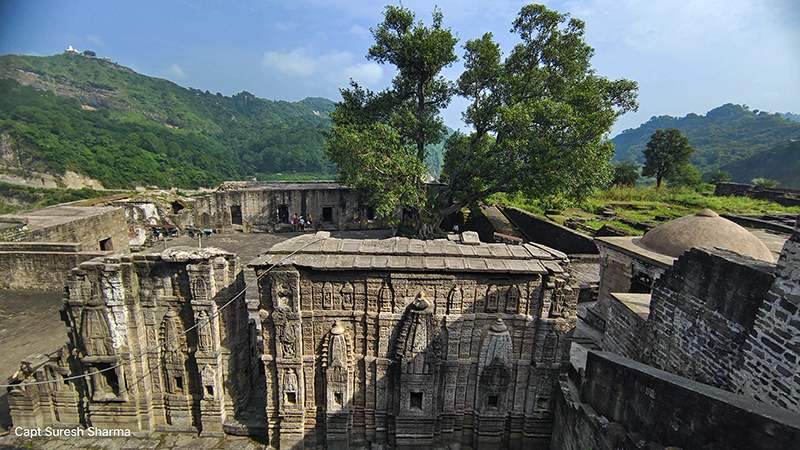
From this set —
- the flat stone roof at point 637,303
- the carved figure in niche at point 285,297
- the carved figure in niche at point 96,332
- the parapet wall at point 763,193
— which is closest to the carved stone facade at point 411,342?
the carved figure in niche at point 285,297

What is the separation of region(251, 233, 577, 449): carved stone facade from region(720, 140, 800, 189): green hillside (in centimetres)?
8050

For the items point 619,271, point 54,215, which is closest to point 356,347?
point 619,271

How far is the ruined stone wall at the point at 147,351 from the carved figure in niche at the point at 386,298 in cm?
349

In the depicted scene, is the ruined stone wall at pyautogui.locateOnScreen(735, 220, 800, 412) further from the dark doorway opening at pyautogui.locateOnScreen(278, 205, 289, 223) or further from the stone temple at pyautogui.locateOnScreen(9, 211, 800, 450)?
the dark doorway opening at pyautogui.locateOnScreen(278, 205, 289, 223)

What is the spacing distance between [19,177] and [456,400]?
219 feet

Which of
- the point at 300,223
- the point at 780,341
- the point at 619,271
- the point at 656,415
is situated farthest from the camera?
the point at 300,223

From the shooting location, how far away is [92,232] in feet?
56.5

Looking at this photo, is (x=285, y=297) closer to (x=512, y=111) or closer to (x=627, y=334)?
(x=627, y=334)

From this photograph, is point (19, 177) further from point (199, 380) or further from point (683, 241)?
point (683, 241)

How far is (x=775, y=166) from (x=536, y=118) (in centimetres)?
8138

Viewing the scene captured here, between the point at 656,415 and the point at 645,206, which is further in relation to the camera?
the point at 645,206

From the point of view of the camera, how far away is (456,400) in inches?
309

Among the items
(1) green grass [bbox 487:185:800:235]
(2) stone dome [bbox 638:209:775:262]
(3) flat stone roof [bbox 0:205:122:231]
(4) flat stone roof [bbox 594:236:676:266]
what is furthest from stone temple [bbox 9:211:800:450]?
(1) green grass [bbox 487:185:800:235]

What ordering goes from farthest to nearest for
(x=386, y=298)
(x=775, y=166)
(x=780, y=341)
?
1. (x=775, y=166)
2. (x=386, y=298)
3. (x=780, y=341)
